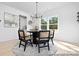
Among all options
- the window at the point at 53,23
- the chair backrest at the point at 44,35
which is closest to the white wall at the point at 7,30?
the window at the point at 53,23

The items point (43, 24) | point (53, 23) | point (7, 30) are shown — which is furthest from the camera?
point (43, 24)

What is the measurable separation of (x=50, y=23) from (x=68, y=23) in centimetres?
162

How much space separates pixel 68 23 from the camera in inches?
241

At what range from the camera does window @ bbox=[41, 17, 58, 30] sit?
7.10 metres

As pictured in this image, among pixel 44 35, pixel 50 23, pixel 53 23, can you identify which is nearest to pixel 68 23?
pixel 53 23

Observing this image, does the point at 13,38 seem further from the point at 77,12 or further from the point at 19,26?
the point at 77,12

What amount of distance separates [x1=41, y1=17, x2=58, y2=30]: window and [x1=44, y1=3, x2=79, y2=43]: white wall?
36 cm

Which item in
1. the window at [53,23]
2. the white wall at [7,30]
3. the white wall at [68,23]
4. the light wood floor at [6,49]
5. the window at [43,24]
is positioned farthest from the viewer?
the window at [43,24]

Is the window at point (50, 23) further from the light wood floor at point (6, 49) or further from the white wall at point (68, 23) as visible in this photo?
the light wood floor at point (6, 49)

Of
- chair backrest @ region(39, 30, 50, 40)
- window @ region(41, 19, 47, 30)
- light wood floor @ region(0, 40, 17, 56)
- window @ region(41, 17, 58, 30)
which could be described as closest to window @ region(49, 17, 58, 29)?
window @ region(41, 17, 58, 30)

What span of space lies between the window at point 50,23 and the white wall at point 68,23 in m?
0.36

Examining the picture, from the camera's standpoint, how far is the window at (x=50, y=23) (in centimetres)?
710

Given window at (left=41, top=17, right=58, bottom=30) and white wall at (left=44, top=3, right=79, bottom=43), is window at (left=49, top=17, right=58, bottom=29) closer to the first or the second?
window at (left=41, top=17, right=58, bottom=30)

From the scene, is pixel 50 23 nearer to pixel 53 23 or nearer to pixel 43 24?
pixel 53 23
